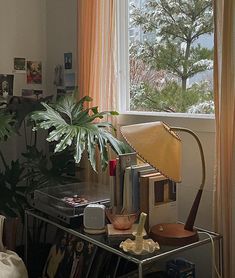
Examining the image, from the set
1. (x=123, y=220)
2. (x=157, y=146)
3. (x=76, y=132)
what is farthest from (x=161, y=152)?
(x=76, y=132)

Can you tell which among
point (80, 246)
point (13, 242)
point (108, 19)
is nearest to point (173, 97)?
point (108, 19)

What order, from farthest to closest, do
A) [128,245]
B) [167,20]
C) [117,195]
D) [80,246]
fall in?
[167,20]
[80,246]
[117,195]
[128,245]

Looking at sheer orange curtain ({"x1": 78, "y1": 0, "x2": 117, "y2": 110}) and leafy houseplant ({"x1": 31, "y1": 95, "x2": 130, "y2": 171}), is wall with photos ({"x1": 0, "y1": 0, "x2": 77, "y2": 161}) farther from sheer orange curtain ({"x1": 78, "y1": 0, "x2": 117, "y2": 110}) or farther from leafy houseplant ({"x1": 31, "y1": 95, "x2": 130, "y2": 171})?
leafy houseplant ({"x1": 31, "y1": 95, "x2": 130, "y2": 171})

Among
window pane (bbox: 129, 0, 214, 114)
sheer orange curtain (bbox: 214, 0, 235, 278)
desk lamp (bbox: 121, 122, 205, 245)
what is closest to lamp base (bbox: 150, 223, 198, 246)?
desk lamp (bbox: 121, 122, 205, 245)

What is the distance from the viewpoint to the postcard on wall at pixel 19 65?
2896 mm

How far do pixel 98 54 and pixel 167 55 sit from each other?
17.8 inches

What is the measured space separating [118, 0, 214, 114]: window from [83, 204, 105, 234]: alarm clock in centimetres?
80

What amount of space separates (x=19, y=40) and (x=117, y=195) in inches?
65.9

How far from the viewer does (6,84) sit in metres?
2.84

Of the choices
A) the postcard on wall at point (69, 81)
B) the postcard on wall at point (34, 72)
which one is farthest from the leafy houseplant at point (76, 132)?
the postcard on wall at point (34, 72)

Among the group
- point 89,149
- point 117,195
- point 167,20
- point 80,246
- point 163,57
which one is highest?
point 167,20

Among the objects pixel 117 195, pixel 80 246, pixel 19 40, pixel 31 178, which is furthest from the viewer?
pixel 19 40

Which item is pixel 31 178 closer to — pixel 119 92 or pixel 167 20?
pixel 119 92

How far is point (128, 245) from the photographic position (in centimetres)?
153
